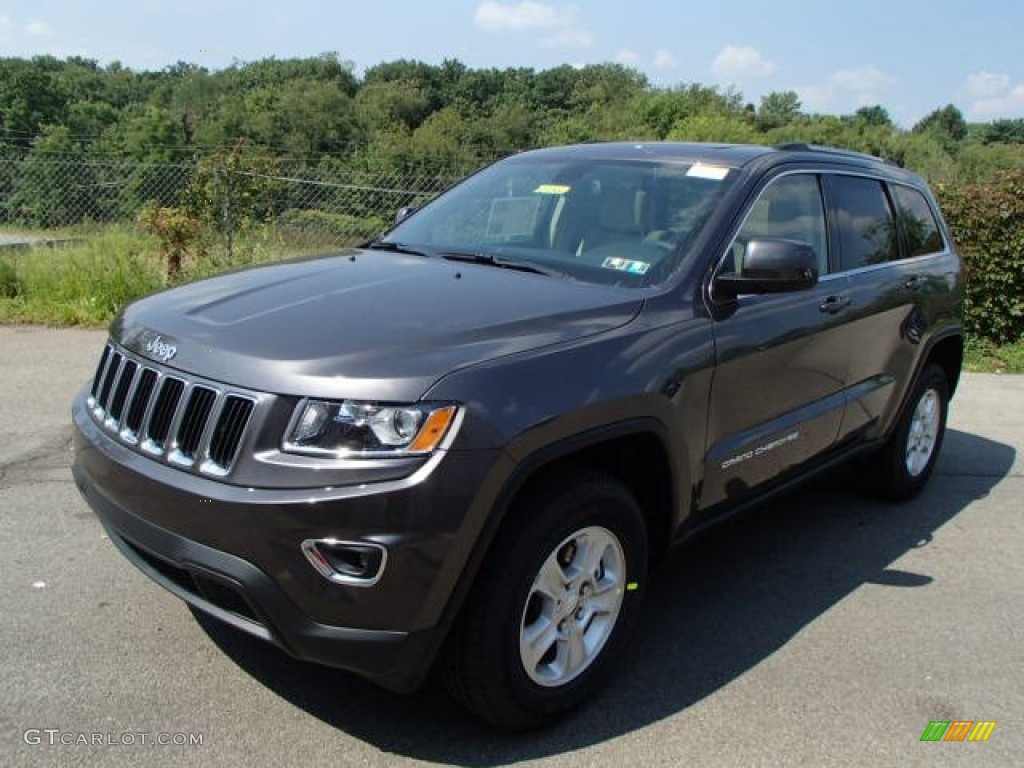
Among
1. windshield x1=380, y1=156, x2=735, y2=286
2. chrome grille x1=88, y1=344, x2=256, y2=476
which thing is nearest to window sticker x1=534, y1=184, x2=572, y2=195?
windshield x1=380, y1=156, x2=735, y2=286

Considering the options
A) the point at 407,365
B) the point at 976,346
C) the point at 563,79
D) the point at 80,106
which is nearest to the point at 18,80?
the point at 80,106

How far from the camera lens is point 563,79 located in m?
85.4

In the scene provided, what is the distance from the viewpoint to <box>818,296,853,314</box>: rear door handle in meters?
3.94

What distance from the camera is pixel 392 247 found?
4047 mm

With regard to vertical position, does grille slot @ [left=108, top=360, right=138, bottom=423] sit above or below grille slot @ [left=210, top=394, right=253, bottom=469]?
below

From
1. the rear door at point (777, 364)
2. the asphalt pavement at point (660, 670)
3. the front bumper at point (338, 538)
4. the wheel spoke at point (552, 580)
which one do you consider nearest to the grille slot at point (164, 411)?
the front bumper at point (338, 538)

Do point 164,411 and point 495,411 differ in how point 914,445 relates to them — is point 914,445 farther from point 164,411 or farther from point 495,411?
point 164,411

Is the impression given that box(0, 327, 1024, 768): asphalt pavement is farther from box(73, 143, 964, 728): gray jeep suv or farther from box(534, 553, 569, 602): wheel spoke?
box(534, 553, 569, 602): wheel spoke

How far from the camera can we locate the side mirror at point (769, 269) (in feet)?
10.7

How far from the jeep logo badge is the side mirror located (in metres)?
1.86

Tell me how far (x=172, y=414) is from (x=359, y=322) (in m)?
0.60

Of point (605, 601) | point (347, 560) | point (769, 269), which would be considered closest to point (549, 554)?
point (605, 601)

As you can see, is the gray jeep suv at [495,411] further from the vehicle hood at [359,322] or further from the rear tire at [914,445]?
the rear tire at [914,445]

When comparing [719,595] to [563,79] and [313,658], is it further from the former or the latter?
[563,79]
